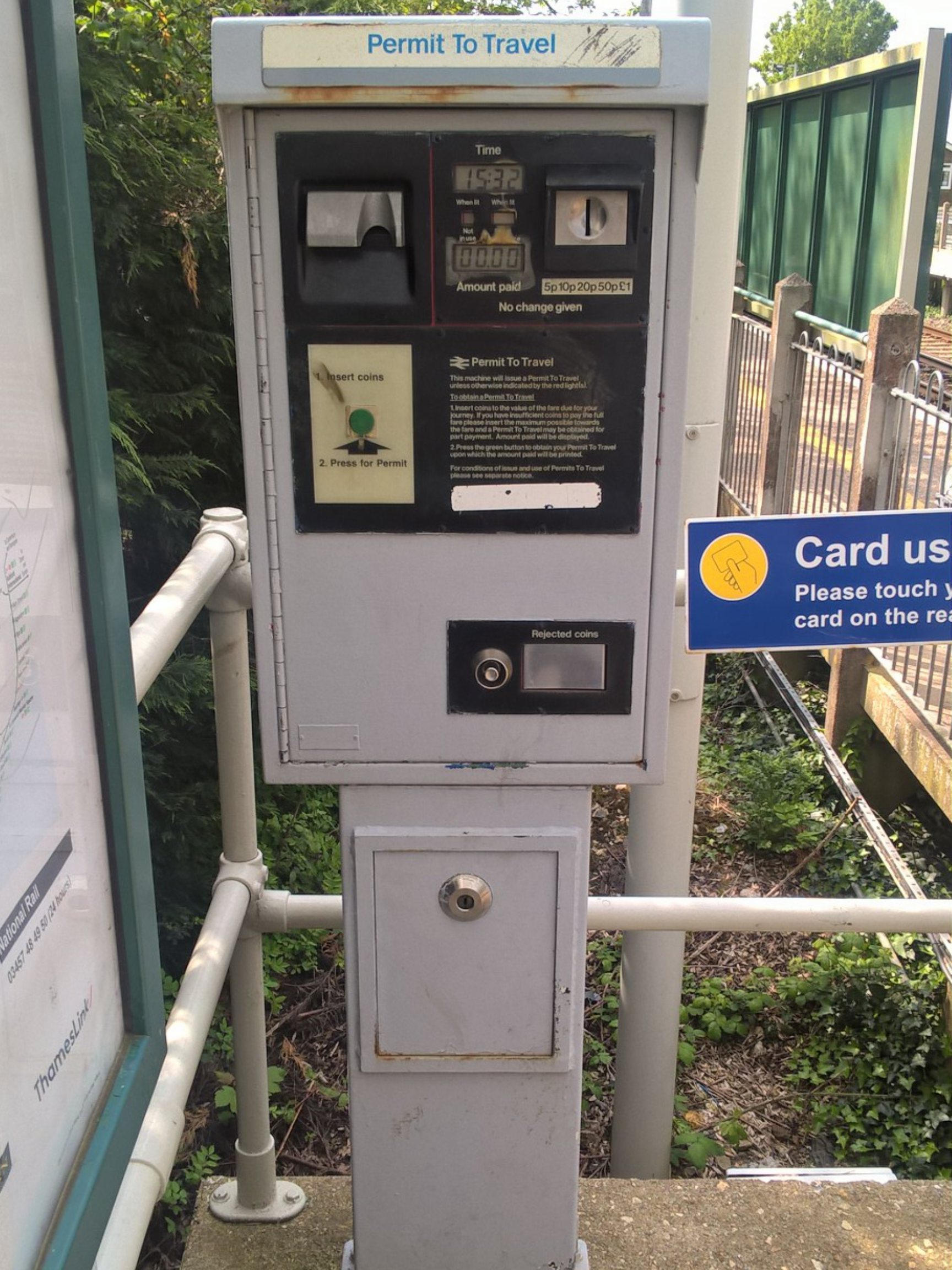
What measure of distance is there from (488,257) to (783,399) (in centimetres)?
566

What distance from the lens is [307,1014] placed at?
12.0ft

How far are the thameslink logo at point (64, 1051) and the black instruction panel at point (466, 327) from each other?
633mm

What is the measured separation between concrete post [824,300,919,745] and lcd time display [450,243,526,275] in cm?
387

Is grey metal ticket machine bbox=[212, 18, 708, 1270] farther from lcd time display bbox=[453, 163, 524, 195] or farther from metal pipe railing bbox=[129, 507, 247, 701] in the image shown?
metal pipe railing bbox=[129, 507, 247, 701]

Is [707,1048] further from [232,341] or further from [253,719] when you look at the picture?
[232,341]

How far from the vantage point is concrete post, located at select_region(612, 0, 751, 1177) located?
225 centimetres

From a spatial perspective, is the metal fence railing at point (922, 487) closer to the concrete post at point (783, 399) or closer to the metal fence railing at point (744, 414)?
the concrete post at point (783, 399)

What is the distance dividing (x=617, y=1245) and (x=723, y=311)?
1.75 meters

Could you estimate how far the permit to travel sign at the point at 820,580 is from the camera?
7.06 feet

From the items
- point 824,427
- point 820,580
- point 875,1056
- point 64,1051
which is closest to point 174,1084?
point 64,1051

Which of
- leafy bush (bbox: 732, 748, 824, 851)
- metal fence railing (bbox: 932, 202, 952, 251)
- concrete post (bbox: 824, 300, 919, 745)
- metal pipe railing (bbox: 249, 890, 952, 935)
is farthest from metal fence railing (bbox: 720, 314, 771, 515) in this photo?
metal fence railing (bbox: 932, 202, 952, 251)

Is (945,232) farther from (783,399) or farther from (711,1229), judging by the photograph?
(711,1229)

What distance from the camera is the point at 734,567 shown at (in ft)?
7.08

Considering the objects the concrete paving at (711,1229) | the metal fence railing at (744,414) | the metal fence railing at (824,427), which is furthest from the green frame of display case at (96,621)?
the metal fence railing at (744,414)
